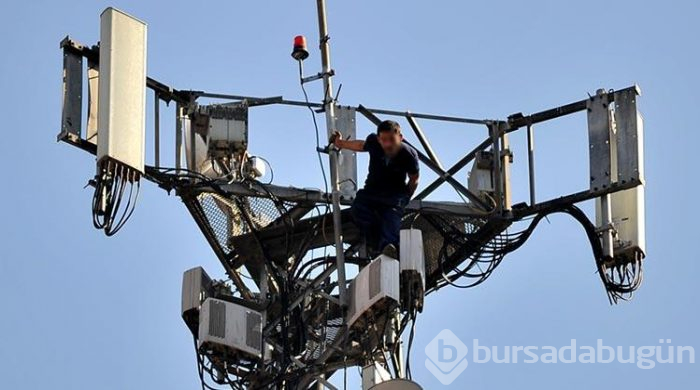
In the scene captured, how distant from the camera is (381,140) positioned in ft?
81.7

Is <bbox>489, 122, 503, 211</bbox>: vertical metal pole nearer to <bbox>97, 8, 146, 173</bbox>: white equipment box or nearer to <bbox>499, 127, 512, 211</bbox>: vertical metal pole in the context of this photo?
<bbox>499, 127, 512, 211</bbox>: vertical metal pole

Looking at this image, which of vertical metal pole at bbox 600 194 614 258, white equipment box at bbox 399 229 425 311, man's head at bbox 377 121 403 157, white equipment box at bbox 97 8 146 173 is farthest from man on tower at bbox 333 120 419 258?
vertical metal pole at bbox 600 194 614 258

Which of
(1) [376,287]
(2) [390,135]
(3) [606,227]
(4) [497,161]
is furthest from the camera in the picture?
(4) [497,161]

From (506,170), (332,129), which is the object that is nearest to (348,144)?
(332,129)

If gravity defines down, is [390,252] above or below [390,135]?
below

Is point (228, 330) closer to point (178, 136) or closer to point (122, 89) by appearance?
point (178, 136)

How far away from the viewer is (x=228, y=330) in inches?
984

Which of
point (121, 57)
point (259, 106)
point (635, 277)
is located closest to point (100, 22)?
point (121, 57)

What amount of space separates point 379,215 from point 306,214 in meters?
1.06

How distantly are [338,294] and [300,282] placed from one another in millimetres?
520

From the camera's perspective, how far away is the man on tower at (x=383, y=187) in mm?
25000

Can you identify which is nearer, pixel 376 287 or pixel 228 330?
pixel 376 287

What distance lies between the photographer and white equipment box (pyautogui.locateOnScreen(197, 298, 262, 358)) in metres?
24.9

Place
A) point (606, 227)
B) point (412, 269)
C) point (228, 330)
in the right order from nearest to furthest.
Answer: point (412, 269), point (228, 330), point (606, 227)
